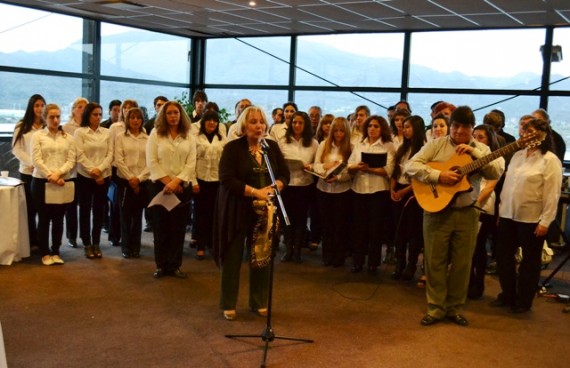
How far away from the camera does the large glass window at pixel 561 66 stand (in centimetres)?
862

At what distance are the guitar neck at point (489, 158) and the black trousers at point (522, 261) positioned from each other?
0.91m

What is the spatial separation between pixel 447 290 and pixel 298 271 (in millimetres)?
1798

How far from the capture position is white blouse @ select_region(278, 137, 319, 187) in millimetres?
6398

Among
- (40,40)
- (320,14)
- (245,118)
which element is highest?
(320,14)

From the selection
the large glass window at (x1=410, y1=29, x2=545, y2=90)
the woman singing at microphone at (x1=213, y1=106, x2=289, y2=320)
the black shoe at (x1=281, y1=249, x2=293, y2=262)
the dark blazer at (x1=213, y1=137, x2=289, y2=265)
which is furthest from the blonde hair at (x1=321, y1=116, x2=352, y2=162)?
the large glass window at (x1=410, y1=29, x2=545, y2=90)

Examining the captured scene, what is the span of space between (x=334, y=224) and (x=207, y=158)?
4.94 ft

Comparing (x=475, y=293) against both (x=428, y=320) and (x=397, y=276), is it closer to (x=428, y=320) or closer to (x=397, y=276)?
(x=397, y=276)

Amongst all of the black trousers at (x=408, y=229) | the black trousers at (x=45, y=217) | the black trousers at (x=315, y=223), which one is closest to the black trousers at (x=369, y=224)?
the black trousers at (x=408, y=229)

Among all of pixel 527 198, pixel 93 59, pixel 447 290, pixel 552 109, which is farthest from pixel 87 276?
pixel 552 109

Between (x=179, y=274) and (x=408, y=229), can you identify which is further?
(x=408, y=229)

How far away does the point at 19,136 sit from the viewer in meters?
6.22

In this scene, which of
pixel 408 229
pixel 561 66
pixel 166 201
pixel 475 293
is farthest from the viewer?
pixel 561 66

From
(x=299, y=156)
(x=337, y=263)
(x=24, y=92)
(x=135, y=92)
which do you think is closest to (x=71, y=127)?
(x=299, y=156)

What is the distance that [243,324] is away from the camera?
4500 millimetres
